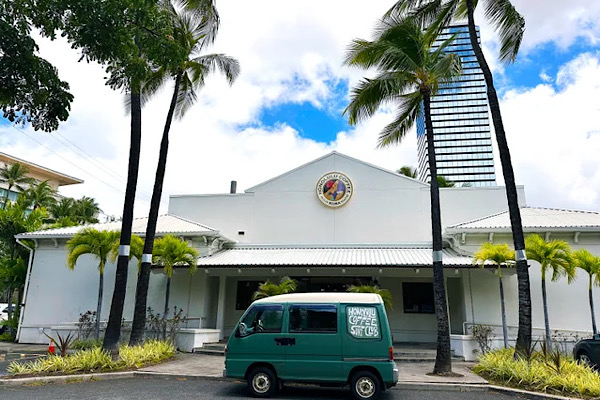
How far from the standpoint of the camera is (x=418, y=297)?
17.0 m

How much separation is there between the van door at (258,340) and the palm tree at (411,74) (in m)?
4.49

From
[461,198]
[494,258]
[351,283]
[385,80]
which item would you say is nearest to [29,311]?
[351,283]

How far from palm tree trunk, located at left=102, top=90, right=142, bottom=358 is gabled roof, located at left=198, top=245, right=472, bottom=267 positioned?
469 centimetres

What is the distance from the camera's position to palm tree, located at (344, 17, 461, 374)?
10.5m

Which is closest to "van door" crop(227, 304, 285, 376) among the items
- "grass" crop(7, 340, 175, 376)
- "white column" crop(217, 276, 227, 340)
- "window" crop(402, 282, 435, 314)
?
"grass" crop(7, 340, 175, 376)

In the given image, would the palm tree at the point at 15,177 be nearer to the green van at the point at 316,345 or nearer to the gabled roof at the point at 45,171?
the gabled roof at the point at 45,171

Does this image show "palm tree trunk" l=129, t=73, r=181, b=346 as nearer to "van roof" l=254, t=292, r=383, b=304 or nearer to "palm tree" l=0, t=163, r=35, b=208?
"van roof" l=254, t=292, r=383, b=304

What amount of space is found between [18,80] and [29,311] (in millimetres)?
14894

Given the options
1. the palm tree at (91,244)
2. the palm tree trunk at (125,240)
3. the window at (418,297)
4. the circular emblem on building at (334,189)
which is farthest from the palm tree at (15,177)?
the window at (418,297)

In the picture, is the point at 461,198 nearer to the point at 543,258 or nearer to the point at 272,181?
the point at 543,258

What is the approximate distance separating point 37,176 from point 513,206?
56.4 meters

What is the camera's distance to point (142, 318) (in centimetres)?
1204

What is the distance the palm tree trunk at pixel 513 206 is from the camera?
9492mm

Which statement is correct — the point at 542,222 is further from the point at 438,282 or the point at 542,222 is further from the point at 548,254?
the point at 438,282
